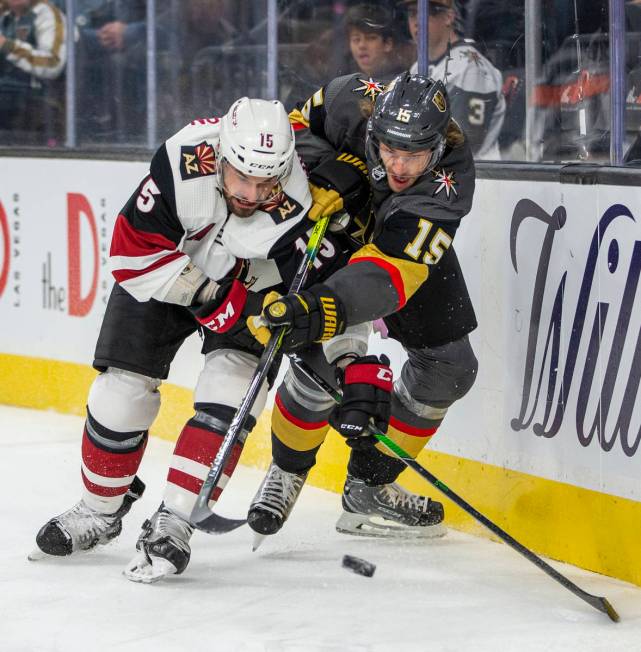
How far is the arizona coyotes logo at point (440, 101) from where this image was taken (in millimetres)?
3148

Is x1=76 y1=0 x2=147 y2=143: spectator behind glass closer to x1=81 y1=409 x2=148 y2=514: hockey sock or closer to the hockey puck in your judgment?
x1=81 y1=409 x2=148 y2=514: hockey sock

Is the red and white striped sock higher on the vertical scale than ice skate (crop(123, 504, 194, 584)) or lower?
higher

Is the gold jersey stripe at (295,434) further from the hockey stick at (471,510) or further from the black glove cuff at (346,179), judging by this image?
the black glove cuff at (346,179)

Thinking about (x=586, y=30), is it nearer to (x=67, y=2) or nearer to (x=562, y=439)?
(x=562, y=439)

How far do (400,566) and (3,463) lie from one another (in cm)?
164

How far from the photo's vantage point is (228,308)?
307 cm

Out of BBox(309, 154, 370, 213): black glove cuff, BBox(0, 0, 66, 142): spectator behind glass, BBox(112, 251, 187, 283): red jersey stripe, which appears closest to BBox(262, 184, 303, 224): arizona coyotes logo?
BBox(309, 154, 370, 213): black glove cuff

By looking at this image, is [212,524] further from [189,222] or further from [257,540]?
[189,222]

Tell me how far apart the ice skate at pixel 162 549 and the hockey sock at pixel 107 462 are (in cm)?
19

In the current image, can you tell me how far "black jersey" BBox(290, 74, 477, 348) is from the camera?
3064mm

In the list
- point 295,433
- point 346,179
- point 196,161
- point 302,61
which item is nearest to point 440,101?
point 346,179

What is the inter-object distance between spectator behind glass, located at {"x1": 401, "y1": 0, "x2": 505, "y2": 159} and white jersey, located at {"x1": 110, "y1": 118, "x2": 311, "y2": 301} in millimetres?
858

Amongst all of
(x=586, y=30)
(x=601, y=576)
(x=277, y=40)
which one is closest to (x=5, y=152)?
(x=277, y=40)

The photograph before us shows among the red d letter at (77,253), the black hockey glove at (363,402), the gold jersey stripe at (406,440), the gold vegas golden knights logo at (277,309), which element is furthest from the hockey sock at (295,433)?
the red d letter at (77,253)
